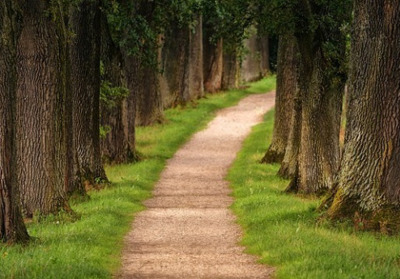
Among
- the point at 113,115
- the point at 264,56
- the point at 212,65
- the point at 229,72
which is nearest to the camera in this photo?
the point at 113,115

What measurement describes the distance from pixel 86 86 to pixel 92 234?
785 cm

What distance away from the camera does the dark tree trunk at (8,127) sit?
12.5 metres

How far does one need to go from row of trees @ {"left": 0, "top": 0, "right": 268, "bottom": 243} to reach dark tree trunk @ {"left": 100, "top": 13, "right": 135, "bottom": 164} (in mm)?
27

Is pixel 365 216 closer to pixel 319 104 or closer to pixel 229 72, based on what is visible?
pixel 319 104

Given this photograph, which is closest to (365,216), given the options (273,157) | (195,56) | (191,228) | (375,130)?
(375,130)

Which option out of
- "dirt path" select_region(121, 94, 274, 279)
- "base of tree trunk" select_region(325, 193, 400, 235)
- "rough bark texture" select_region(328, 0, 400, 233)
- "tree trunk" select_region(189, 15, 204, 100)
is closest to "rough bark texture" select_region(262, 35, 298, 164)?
"dirt path" select_region(121, 94, 274, 279)

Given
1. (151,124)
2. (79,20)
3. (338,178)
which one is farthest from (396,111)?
(151,124)

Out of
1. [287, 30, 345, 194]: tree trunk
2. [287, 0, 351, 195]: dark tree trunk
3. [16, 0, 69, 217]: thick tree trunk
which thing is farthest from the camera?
[287, 30, 345, 194]: tree trunk

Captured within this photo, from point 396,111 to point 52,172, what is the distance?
5.99 meters

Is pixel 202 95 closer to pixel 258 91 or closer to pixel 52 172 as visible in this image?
pixel 258 91

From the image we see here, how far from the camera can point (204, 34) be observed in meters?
51.4

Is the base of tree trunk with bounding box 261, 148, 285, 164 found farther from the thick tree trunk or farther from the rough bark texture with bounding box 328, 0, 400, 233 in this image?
the rough bark texture with bounding box 328, 0, 400, 233

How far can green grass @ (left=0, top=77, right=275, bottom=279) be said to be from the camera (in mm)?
11070

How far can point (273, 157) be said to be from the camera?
2620 cm
